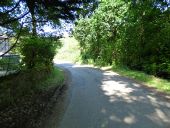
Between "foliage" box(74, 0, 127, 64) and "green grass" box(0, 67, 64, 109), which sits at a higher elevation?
"foliage" box(74, 0, 127, 64)

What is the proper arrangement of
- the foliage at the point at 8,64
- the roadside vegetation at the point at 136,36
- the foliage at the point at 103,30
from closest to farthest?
the foliage at the point at 8,64
the roadside vegetation at the point at 136,36
the foliage at the point at 103,30

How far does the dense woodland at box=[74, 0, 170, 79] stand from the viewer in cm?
3017

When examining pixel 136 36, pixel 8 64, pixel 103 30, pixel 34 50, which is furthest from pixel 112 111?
pixel 103 30

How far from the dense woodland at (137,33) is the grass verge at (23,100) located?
12.9 m

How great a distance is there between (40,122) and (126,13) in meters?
26.9

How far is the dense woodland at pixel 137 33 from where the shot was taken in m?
30.2

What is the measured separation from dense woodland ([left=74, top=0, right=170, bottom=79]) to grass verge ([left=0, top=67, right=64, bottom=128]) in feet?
42.3

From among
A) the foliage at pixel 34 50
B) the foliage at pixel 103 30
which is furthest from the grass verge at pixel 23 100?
the foliage at pixel 103 30

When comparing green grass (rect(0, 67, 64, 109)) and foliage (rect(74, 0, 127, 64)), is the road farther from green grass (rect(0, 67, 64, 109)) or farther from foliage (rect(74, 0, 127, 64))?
foliage (rect(74, 0, 127, 64))

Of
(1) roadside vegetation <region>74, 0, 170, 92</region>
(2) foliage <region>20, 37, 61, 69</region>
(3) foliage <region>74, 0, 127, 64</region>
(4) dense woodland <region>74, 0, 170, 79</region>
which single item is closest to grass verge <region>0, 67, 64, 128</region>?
(2) foliage <region>20, 37, 61, 69</region>

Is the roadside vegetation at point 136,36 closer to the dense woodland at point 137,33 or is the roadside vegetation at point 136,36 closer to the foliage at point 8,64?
the dense woodland at point 137,33

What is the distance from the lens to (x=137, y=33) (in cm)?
3316

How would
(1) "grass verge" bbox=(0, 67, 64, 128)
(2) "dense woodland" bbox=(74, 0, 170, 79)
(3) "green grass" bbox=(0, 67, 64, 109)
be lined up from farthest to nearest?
(2) "dense woodland" bbox=(74, 0, 170, 79), (3) "green grass" bbox=(0, 67, 64, 109), (1) "grass verge" bbox=(0, 67, 64, 128)

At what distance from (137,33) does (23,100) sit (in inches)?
865
